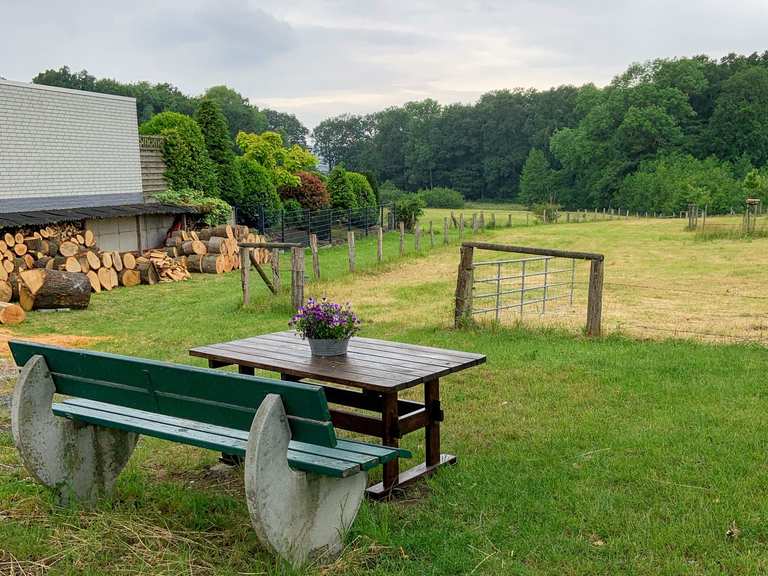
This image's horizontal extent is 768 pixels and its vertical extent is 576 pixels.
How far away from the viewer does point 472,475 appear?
4715 mm

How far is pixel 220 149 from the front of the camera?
26938mm

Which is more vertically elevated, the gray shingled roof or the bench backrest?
the gray shingled roof

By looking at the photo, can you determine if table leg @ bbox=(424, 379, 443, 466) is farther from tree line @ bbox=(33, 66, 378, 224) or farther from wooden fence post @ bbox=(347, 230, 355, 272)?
tree line @ bbox=(33, 66, 378, 224)

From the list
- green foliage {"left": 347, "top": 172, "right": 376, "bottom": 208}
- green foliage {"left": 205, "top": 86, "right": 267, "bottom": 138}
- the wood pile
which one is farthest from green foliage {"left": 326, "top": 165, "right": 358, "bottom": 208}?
green foliage {"left": 205, "top": 86, "right": 267, "bottom": 138}

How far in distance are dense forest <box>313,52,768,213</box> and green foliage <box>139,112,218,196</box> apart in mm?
36341

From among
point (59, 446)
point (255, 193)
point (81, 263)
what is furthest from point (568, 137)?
point (59, 446)

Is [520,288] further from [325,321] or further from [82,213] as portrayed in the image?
[325,321]

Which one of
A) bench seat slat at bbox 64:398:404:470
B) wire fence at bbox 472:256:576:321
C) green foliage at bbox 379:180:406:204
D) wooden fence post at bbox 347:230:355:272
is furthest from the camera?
green foliage at bbox 379:180:406:204

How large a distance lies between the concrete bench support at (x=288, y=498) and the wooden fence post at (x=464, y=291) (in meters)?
6.74

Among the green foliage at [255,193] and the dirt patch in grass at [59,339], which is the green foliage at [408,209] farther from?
the dirt patch in grass at [59,339]

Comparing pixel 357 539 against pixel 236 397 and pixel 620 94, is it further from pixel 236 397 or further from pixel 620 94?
pixel 620 94

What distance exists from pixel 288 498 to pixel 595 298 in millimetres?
7042

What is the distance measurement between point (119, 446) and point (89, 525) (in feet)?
2.05

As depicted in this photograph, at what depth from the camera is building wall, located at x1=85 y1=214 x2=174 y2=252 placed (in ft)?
66.6
